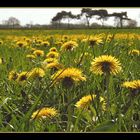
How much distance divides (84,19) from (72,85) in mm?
373

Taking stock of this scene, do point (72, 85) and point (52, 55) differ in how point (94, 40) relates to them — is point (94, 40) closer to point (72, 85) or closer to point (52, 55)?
point (52, 55)

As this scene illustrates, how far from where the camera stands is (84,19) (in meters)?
1.48

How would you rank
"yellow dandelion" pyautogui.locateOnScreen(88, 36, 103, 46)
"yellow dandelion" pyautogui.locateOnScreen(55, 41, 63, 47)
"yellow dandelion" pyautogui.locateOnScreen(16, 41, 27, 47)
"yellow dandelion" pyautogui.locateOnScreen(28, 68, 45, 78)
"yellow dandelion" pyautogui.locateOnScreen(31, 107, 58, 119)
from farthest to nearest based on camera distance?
"yellow dandelion" pyautogui.locateOnScreen(16, 41, 27, 47)
"yellow dandelion" pyautogui.locateOnScreen(55, 41, 63, 47)
"yellow dandelion" pyautogui.locateOnScreen(88, 36, 103, 46)
"yellow dandelion" pyautogui.locateOnScreen(28, 68, 45, 78)
"yellow dandelion" pyautogui.locateOnScreen(31, 107, 58, 119)

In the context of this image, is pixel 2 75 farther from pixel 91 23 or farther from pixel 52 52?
pixel 91 23

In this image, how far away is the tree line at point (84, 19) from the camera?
1.41m

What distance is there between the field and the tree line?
0.04 metres

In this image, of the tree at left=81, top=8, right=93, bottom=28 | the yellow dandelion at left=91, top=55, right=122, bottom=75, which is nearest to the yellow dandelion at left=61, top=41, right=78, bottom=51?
the tree at left=81, top=8, right=93, bottom=28

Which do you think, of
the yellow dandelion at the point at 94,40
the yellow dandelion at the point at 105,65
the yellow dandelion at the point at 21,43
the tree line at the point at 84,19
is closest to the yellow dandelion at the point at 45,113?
the yellow dandelion at the point at 105,65

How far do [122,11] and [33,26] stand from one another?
298 millimetres

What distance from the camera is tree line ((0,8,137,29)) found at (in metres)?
1.41

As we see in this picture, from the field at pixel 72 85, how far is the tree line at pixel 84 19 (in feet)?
0.12

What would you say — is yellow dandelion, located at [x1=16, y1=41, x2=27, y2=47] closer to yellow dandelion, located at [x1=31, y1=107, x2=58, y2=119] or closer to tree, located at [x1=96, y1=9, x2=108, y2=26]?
tree, located at [x1=96, y1=9, x2=108, y2=26]

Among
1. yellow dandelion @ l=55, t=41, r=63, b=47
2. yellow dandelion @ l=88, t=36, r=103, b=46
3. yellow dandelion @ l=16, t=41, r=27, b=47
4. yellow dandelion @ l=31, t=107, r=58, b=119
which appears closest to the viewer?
yellow dandelion @ l=31, t=107, r=58, b=119

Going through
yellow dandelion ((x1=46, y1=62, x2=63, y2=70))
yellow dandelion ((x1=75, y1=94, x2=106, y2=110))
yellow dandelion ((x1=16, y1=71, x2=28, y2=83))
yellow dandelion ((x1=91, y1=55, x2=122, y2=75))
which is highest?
yellow dandelion ((x1=91, y1=55, x2=122, y2=75))
